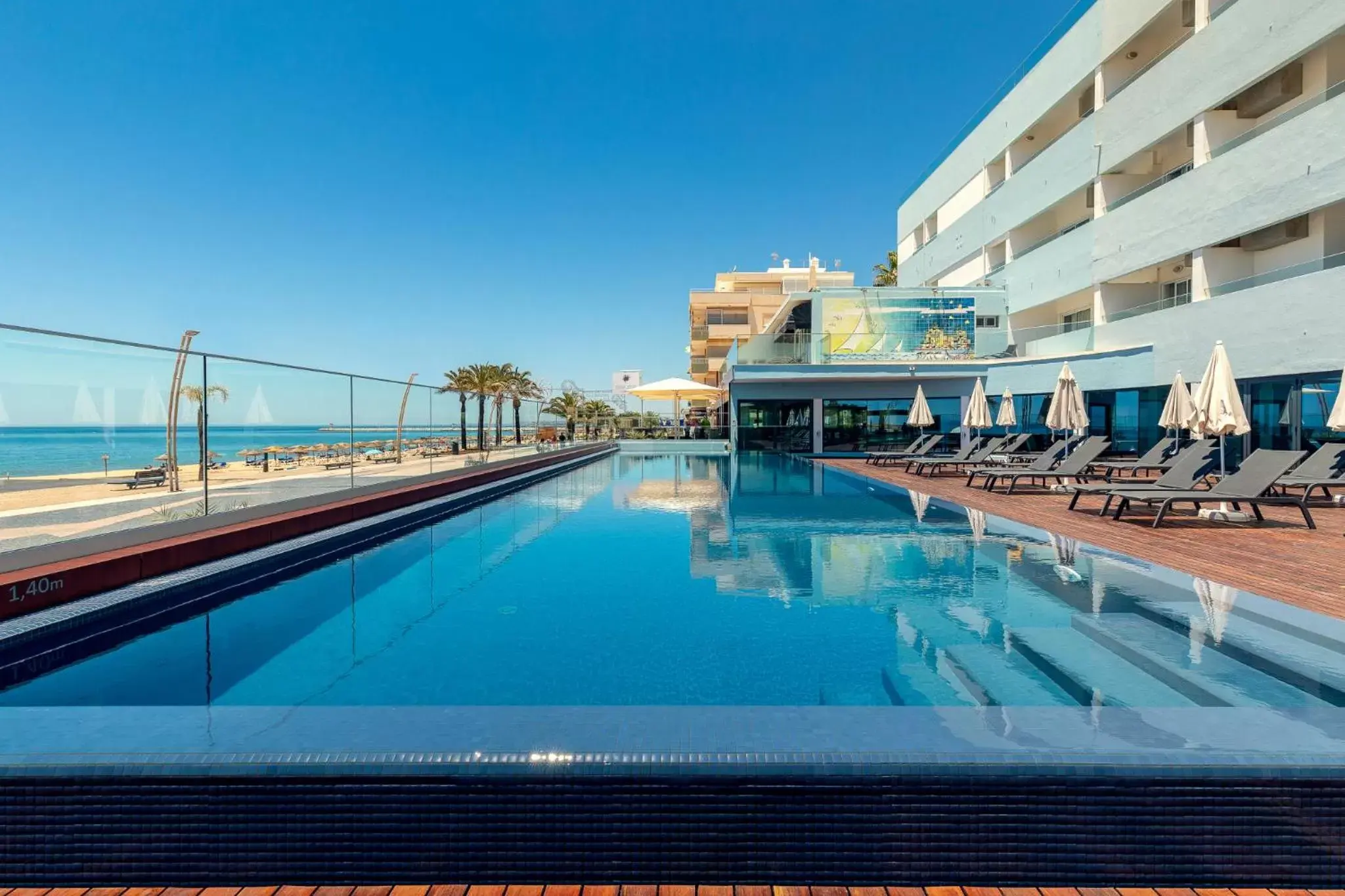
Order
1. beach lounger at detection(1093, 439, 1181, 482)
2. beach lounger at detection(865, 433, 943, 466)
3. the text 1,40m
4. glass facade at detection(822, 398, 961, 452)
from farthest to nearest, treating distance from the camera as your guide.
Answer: glass facade at detection(822, 398, 961, 452) → beach lounger at detection(865, 433, 943, 466) → beach lounger at detection(1093, 439, 1181, 482) → the text 1,40m

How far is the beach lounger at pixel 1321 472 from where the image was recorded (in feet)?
29.8

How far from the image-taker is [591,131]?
2369cm

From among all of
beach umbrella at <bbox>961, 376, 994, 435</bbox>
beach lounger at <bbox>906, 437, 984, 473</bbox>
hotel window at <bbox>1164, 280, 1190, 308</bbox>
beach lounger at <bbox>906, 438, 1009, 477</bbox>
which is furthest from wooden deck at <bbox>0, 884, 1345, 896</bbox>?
hotel window at <bbox>1164, 280, 1190, 308</bbox>

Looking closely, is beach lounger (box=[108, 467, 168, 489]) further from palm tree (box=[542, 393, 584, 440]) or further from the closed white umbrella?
palm tree (box=[542, 393, 584, 440])

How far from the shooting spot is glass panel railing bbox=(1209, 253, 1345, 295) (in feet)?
40.8

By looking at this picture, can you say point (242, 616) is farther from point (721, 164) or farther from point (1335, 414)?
point (721, 164)

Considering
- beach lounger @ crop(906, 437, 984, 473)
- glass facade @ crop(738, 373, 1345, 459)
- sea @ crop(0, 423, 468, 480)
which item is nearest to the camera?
sea @ crop(0, 423, 468, 480)

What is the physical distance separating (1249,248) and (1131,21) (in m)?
6.70

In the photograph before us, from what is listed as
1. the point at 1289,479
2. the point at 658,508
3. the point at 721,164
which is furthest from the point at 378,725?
the point at 721,164

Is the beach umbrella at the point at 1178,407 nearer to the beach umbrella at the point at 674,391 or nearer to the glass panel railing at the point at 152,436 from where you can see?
the glass panel railing at the point at 152,436

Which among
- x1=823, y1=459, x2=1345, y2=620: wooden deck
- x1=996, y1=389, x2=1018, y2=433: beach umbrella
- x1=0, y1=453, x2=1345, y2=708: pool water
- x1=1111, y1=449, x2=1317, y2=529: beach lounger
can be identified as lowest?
x1=0, y1=453, x2=1345, y2=708: pool water

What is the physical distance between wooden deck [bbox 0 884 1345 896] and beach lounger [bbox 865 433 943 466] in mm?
14956

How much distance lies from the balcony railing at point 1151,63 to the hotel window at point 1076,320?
591cm

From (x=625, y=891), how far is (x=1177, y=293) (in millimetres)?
21333
